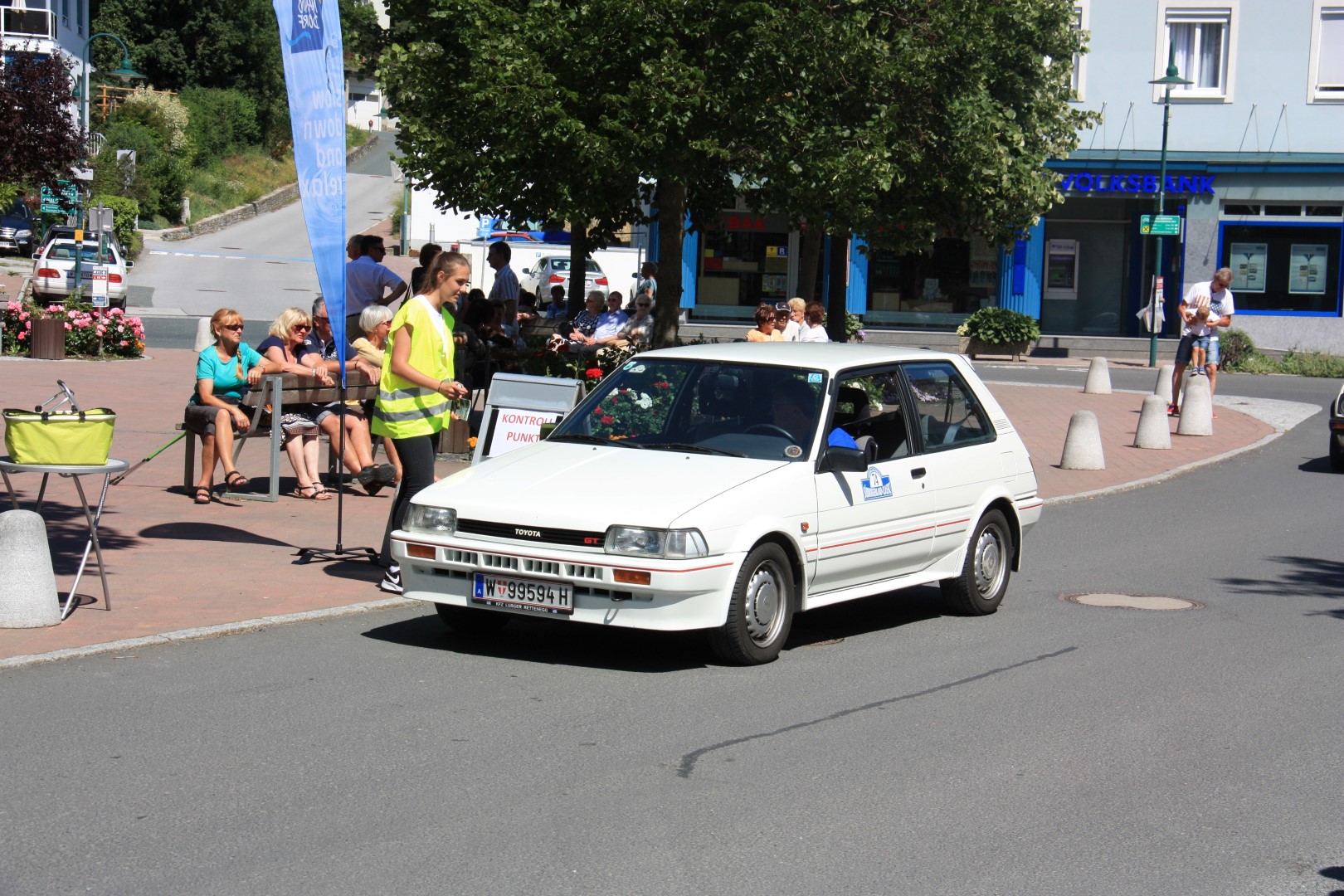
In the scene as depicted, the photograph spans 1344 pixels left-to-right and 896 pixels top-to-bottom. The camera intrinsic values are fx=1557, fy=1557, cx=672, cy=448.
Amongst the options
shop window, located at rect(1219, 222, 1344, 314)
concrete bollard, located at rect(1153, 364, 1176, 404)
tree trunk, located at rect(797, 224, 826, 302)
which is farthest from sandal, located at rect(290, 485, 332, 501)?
shop window, located at rect(1219, 222, 1344, 314)

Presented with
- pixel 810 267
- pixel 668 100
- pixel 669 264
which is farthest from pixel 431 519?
pixel 810 267

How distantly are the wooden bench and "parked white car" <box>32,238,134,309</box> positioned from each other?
24.6 metres

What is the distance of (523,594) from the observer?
7.57m

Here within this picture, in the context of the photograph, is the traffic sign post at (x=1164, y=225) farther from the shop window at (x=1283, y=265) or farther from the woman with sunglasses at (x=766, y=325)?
the woman with sunglasses at (x=766, y=325)

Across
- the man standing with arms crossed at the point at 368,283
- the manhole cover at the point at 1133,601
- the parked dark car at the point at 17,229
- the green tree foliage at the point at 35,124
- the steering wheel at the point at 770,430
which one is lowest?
the manhole cover at the point at 1133,601

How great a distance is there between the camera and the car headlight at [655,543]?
7.23 meters

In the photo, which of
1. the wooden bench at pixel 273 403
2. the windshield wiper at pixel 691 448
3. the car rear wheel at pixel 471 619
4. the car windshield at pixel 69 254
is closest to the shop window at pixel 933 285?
the car windshield at pixel 69 254

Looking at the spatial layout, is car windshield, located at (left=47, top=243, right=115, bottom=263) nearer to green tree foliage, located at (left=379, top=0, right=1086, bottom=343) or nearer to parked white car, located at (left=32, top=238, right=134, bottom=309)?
parked white car, located at (left=32, top=238, right=134, bottom=309)

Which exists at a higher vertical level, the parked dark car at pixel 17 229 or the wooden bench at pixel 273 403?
the parked dark car at pixel 17 229

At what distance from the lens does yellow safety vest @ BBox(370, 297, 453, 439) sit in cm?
905

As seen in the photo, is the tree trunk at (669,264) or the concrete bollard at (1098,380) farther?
the concrete bollard at (1098,380)

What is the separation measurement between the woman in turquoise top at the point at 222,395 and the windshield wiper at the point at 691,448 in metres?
5.18

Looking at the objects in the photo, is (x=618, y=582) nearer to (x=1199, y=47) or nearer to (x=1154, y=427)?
(x=1154, y=427)

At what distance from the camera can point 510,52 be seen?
47.3 feet
